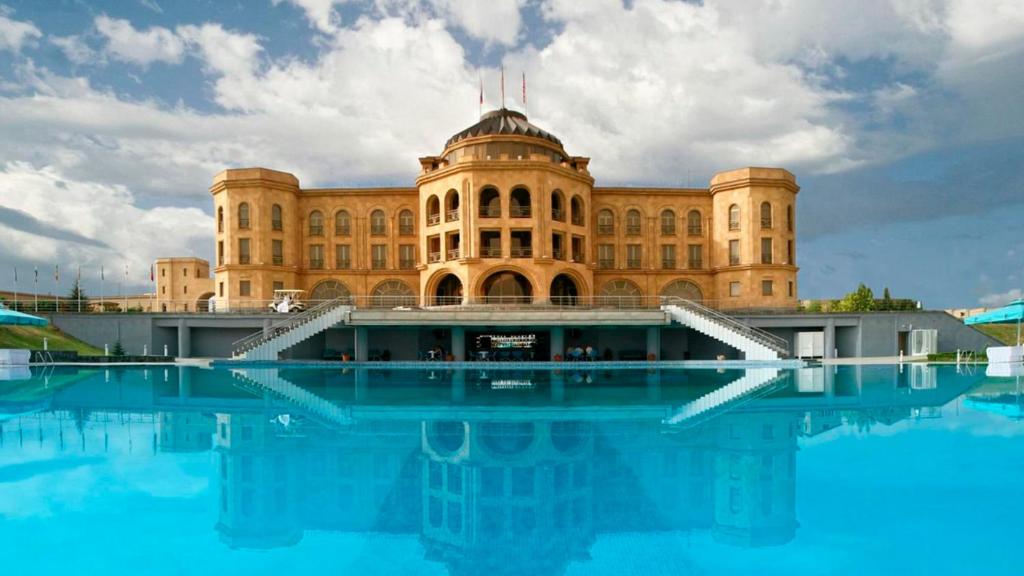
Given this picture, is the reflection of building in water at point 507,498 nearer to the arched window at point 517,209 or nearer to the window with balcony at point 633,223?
the arched window at point 517,209

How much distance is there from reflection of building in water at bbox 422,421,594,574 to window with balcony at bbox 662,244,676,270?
3290 centimetres

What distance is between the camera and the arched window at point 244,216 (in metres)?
42.3

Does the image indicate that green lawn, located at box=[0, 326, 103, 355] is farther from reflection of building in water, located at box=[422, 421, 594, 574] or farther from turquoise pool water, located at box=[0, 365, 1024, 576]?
reflection of building in water, located at box=[422, 421, 594, 574]

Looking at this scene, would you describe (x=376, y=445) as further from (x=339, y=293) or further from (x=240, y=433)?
(x=339, y=293)

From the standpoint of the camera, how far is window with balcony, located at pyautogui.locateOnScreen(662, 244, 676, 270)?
45000 mm

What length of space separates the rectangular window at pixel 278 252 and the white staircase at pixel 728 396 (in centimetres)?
3141

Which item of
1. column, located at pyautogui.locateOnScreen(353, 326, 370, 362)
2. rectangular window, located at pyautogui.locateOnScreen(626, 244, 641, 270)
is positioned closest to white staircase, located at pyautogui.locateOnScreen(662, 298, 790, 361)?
rectangular window, located at pyautogui.locateOnScreen(626, 244, 641, 270)

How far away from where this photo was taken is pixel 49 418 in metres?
16.4

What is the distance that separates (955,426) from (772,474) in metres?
7.60

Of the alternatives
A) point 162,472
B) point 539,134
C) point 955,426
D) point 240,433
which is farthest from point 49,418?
point 539,134

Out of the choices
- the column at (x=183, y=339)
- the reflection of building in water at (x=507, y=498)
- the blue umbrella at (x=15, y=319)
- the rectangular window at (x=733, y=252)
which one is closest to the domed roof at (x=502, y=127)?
the rectangular window at (x=733, y=252)

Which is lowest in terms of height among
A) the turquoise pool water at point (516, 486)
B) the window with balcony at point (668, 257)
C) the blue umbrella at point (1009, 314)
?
the turquoise pool water at point (516, 486)

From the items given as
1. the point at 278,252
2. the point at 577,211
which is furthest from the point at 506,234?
the point at 278,252

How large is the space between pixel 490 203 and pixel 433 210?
170 inches
